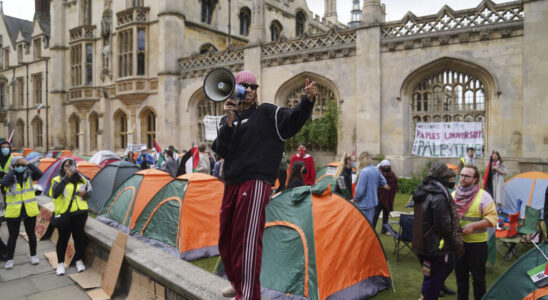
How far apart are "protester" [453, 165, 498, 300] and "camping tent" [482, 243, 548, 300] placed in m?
0.55

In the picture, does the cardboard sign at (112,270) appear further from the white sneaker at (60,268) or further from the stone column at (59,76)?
the stone column at (59,76)

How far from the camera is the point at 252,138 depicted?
252 centimetres

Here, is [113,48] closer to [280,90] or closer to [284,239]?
[280,90]

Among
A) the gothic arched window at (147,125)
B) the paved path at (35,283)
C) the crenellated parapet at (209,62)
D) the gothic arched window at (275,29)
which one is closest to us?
the paved path at (35,283)

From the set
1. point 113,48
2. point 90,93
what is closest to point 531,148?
point 113,48

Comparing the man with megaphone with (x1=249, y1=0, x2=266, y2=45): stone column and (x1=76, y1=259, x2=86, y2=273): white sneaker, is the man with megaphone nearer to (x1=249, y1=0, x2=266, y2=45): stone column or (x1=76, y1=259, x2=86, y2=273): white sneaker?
(x1=76, y1=259, x2=86, y2=273): white sneaker

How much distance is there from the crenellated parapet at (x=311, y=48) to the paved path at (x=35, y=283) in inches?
466

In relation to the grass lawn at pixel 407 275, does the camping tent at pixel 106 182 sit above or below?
above

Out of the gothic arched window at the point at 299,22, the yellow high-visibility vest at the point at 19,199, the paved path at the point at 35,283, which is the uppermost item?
the gothic arched window at the point at 299,22

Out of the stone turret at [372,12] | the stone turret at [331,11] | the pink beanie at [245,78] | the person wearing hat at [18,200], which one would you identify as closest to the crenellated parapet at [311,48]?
the stone turret at [372,12]

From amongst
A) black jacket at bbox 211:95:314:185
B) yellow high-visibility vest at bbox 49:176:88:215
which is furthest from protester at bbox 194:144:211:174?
black jacket at bbox 211:95:314:185

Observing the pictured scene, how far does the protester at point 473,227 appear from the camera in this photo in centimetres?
392

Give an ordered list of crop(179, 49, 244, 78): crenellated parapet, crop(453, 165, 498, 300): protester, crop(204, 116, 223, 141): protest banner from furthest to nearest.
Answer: crop(204, 116, 223, 141): protest banner, crop(179, 49, 244, 78): crenellated parapet, crop(453, 165, 498, 300): protester

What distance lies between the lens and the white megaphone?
2469 millimetres
